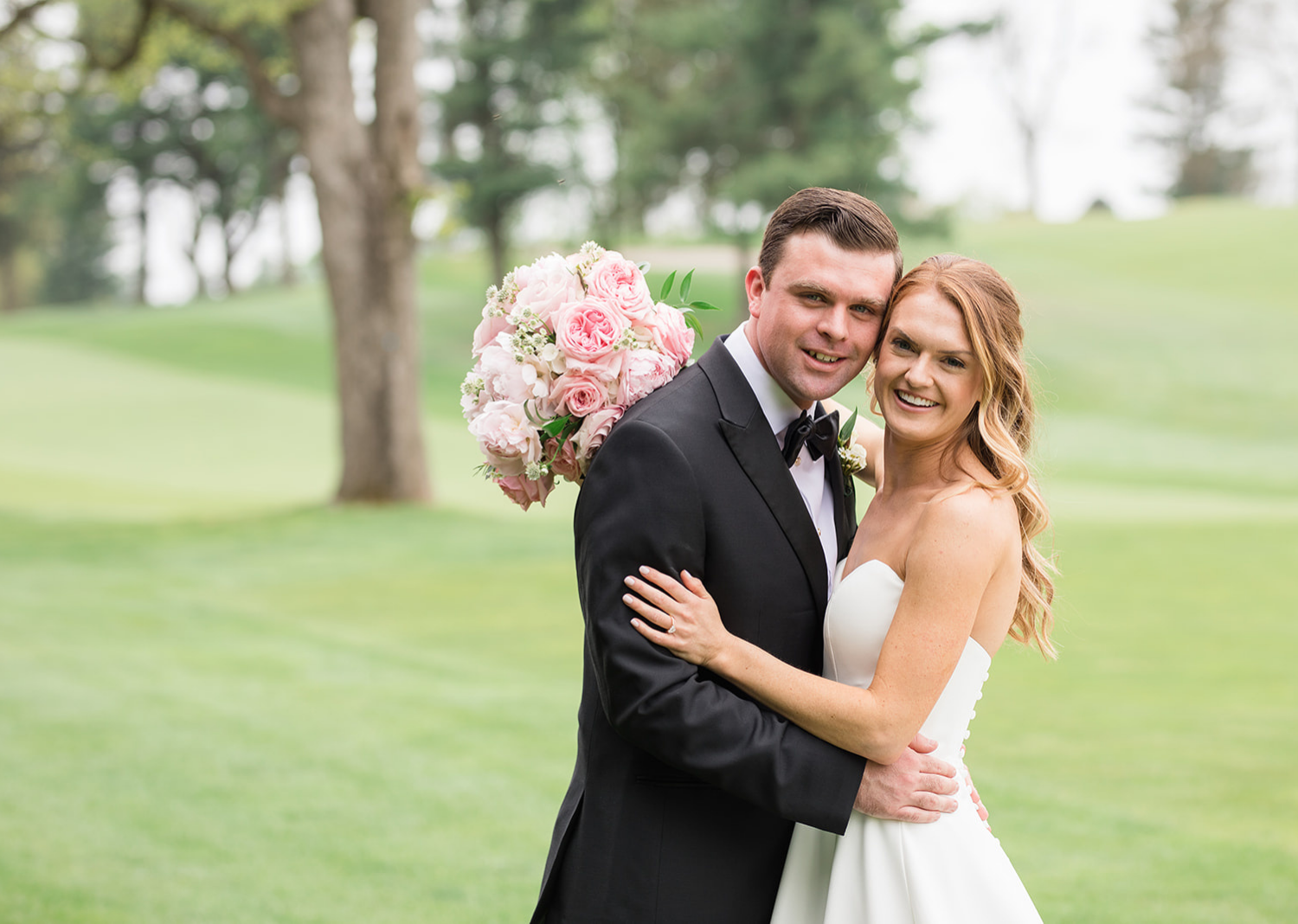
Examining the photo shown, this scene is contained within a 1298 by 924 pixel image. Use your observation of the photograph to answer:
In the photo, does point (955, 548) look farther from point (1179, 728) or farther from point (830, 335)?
point (1179, 728)

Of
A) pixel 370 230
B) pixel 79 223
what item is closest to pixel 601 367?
pixel 370 230

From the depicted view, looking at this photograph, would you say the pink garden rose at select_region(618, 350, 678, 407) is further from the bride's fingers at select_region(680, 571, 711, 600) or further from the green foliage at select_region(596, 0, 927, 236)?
the green foliage at select_region(596, 0, 927, 236)

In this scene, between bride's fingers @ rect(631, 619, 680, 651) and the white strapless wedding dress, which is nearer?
bride's fingers @ rect(631, 619, 680, 651)

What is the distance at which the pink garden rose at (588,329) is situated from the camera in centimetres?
296

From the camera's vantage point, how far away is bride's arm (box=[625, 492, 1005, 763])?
2.80 meters

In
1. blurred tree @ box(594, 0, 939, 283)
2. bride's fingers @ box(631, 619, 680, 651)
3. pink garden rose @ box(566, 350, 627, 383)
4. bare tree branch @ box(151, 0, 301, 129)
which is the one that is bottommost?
bride's fingers @ box(631, 619, 680, 651)

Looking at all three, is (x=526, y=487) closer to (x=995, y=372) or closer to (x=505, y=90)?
(x=995, y=372)

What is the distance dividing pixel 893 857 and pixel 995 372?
1158 mm

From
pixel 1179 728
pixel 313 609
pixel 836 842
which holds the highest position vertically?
pixel 836 842

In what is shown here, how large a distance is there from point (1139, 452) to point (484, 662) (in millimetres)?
20582

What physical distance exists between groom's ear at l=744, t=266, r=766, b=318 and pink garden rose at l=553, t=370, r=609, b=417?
426mm

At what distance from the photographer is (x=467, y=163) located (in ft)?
140

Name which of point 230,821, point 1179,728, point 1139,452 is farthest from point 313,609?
point 1139,452

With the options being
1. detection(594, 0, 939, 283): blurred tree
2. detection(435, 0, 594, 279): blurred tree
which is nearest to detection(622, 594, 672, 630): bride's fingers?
detection(594, 0, 939, 283): blurred tree
